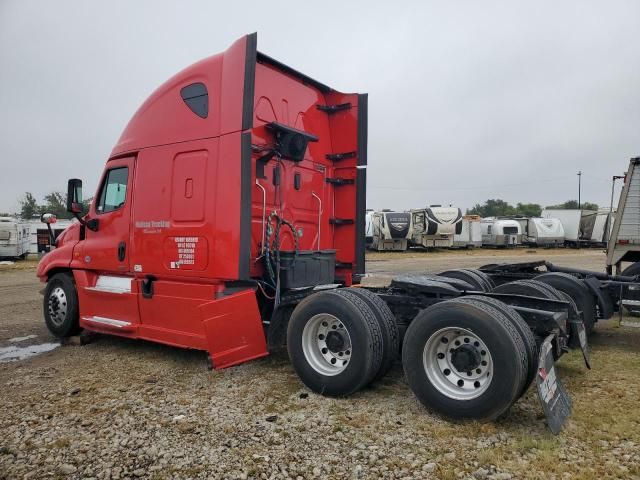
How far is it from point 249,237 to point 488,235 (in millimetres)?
34672

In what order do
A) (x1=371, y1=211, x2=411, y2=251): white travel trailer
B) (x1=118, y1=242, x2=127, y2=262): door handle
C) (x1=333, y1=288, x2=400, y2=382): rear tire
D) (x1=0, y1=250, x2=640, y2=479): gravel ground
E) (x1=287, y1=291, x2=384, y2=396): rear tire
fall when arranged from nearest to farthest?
(x1=0, y1=250, x2=640, y2=479): gravel ground → (x1=287, y1=291, x2=384, y2=396): rear tire → (x1=333, y1=288, x2=400, y2=382): rear tire → (x1=118, y1=242, x2=127, y2=262): door handle → (x1=371, y1=211, x2=411, y2=251): white travel trailer

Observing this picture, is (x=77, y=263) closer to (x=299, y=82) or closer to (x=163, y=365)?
(x=163, y=365)

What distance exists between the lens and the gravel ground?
9.75ft

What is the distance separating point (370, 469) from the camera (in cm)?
295

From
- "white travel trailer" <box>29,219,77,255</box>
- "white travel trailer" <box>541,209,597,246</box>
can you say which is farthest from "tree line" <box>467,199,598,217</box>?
"white travel trailer" <box>29,219,77,255</box>

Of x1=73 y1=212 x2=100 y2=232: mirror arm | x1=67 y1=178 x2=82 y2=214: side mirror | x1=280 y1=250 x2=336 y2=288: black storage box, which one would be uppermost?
x1=67 y1=178 x2=82 y2=214: side mirror

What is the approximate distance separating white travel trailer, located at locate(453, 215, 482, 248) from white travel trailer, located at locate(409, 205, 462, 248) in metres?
2.23

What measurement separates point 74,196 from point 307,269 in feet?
11.2

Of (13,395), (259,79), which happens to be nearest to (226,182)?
(259,79)

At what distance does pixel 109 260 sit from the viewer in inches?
239

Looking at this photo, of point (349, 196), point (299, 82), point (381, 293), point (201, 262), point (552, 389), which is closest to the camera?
point (552, 389)

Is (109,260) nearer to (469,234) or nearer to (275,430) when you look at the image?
(275,430)

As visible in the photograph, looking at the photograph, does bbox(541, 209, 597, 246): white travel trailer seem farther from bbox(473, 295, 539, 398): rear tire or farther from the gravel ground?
bbox(473, 295, 539, 398): rear tire

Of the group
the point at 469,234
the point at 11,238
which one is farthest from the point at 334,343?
the point at 469,234
